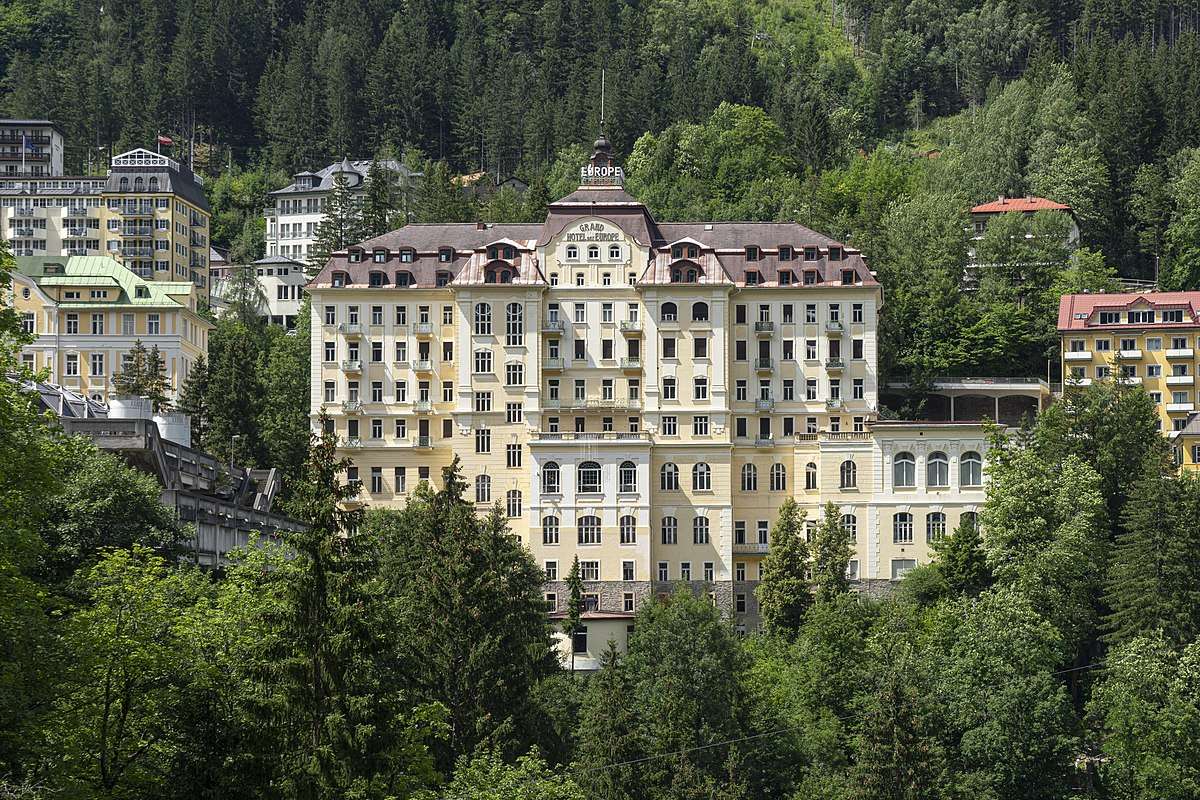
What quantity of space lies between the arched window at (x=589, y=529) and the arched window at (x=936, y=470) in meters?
17.4

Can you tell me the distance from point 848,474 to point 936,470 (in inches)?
182

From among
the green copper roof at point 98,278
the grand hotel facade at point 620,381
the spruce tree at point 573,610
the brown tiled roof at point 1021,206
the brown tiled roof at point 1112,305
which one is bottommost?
the spruce tree at point 573,610

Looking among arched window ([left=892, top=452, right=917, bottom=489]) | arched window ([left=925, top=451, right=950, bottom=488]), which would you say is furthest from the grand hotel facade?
arched window ([left=925, top=451, right=950, bottom=488])

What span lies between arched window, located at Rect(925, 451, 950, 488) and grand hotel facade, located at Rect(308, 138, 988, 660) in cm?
266

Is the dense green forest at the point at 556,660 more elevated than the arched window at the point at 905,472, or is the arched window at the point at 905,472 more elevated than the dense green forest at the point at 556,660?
the arched window at the point at 905,472

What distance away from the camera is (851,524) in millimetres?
112062

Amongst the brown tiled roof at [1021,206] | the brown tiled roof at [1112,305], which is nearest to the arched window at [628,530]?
the brown tiled roof at [1112,305]

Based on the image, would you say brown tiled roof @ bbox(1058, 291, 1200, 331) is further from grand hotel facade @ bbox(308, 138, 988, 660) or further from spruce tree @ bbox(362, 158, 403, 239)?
spruce tree @ bbox(362, 158, 403, 239)

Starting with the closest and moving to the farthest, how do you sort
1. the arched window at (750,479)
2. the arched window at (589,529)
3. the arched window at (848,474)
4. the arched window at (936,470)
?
the arched window at (936,470)
the arched window at (589,529)
the arched window at (848,474)
the arched window at (750,479)

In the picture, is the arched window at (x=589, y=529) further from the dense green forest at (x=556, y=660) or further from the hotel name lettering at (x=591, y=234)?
the hotel name lettering at (x=591, y=234)

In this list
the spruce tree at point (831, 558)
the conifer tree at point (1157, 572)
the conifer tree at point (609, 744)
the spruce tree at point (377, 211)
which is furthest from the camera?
the spruce tree at point (377, 211)

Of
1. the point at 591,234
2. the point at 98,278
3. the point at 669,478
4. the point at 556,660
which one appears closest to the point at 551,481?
the point at 669,478

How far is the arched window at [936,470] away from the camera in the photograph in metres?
111

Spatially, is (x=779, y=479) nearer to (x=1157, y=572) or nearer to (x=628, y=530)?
(x=628, y=530)
